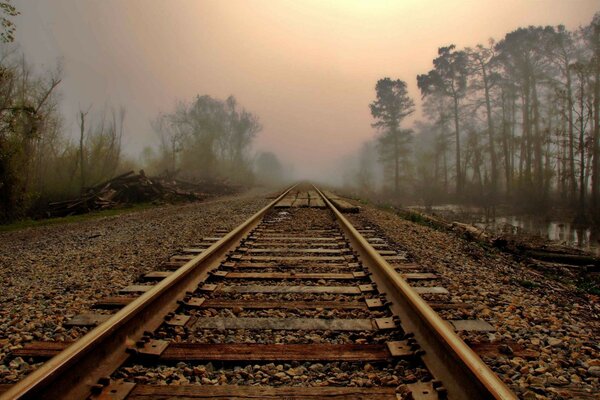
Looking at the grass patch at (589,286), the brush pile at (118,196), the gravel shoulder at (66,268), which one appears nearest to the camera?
the gravel shoulder at (66,268)

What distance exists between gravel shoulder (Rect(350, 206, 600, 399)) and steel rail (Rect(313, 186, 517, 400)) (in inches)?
12.2

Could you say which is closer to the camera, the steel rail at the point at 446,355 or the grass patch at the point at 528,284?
→ the steel rail at the point at 446,355

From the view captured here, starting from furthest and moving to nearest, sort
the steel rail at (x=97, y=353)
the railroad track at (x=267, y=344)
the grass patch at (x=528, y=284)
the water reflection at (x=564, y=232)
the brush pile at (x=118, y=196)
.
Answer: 1. the brush pile at (x=118, y=196)
2. the water reflection at (x=564, y=232)
3. the grass patch at (x=528, y=284)
4. the railroad track at (x=267, y=344)
5. the steel rail at (x=97, y=353)

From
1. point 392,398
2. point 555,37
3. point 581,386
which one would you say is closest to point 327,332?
point 392,398

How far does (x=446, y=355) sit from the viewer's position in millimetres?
1977

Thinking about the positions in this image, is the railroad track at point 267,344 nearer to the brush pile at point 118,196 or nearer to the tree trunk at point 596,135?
the brush pile at point 118,196

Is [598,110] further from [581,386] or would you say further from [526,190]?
[581,386]

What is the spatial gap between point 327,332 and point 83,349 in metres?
1.42

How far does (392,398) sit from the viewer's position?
1.75 metres

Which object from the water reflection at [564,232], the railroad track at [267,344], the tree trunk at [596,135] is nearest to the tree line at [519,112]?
the tree trunk at [596,135]

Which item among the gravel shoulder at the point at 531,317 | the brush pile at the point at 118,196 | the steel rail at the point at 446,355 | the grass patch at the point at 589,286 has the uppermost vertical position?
the brush pile at the point at 118,196

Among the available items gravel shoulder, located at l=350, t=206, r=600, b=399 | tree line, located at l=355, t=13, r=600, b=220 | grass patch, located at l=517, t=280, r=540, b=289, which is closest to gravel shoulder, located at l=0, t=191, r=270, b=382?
A: gravel shoulder, located at l=350, t=206, r=600, b=399

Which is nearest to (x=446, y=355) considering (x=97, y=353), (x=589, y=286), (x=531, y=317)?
(x=531, y=317)

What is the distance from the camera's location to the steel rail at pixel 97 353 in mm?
1614
